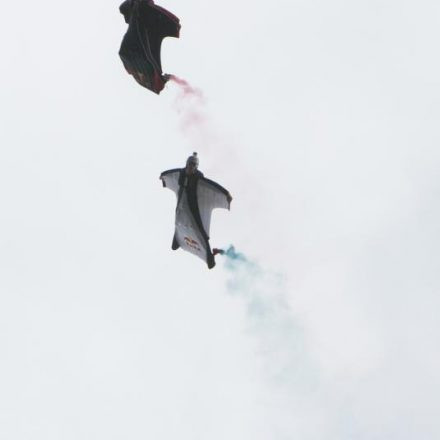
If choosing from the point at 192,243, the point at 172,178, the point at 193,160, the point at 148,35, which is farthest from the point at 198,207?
the point at 148,35

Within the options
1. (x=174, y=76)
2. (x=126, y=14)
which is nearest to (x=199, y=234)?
(x=174, y=76)

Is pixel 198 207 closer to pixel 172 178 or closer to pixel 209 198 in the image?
pixel 209 198

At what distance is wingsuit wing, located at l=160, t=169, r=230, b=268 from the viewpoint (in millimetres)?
93125

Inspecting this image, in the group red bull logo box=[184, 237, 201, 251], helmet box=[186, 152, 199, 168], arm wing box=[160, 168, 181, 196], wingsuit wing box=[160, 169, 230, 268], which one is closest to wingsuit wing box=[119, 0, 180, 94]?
helmet box=[186, 152, 199, 168]

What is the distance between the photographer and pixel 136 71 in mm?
94875

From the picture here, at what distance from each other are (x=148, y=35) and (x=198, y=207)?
1479 cm

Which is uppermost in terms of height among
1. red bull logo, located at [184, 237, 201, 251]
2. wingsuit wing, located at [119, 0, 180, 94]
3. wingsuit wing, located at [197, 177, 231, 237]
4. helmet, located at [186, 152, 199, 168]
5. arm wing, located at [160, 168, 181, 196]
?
wingsuit wing, located at [119, 0, 180, 94]

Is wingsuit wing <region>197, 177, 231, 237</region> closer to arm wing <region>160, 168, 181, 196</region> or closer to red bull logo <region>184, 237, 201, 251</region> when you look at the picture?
red bull logo <region>184, 237, 201, 251</region>

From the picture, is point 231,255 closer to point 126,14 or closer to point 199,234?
point 199,234

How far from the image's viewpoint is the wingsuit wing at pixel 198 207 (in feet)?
306

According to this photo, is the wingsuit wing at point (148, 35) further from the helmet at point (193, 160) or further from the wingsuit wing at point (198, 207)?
the wingsuit wing at point (198, 207)

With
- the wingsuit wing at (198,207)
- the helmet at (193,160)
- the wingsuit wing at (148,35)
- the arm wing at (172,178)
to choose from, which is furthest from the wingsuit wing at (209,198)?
the wingsuit wing at (148,35)

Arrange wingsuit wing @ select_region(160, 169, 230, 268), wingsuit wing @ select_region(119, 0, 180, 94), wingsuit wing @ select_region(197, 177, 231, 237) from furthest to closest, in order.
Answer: wingsuit wing @ select_region(160, 169, 230, 268)
wingsuit wing @ select_region(119, 0, 180, 94)
wingsuit wing @ select_region(197, 177, 231, 237)

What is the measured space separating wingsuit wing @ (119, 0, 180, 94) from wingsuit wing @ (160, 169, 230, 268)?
8618 mm
